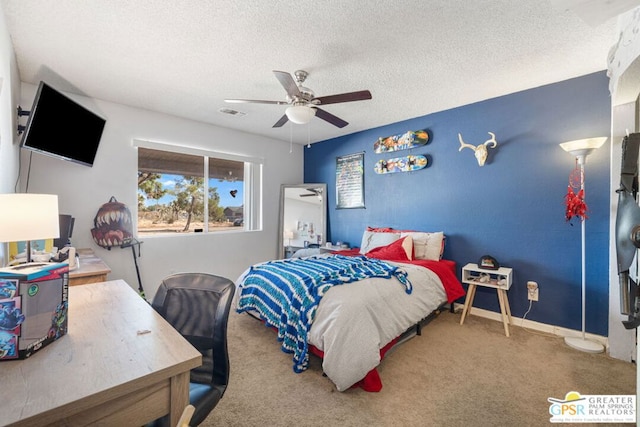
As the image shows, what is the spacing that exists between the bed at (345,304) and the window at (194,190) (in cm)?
171

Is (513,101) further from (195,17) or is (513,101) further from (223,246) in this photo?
(223,246)

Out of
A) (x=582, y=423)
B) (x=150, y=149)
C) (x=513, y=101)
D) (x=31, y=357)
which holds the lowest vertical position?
(x=582, y=423)

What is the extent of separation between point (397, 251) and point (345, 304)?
1590mm

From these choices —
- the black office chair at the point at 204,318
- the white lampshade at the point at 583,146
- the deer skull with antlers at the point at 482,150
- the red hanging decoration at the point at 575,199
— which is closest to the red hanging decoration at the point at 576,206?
the red hanging decoration at the point at 575,199

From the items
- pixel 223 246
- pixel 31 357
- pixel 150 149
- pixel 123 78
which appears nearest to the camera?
pixel 31 357

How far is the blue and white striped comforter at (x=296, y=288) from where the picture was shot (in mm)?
2189

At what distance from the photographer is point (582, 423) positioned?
5.63 ft

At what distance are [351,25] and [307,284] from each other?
1.97m

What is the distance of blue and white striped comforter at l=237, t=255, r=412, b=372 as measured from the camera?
2189 mm

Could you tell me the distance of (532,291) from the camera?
3.00 m

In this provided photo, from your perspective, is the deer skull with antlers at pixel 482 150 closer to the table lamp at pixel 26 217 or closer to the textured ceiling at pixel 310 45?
the textured ceiling at pixel 310 45

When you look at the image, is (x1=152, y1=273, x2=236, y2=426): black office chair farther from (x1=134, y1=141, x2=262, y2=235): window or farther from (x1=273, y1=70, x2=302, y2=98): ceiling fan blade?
(x1=134, y1=141, x2=262, y2=235): window

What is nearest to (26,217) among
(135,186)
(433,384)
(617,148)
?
(135,186)

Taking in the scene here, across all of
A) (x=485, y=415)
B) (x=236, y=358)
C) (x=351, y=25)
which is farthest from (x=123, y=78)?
(x=485, y=415)
